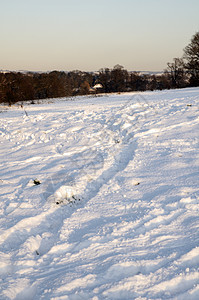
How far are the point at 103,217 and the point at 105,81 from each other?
127 feet

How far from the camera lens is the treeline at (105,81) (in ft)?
87.0

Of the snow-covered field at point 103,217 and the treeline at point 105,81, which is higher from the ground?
the treeline at point 105,81

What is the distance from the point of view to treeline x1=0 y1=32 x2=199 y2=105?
87.0 feet

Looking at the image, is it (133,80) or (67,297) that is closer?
(67,297)

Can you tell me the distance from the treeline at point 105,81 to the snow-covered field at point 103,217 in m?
17.3

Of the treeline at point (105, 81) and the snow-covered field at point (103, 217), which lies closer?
the snow-covered field at point (103, 217)

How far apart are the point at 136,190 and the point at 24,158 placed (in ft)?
9.45

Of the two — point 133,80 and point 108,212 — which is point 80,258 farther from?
point 133,80

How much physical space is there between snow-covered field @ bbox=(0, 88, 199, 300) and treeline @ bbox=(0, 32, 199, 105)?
17297 millimetres

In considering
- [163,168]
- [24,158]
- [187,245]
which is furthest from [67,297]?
[24,158]

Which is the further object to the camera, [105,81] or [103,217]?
[105,81]

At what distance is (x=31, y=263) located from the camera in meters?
2.33

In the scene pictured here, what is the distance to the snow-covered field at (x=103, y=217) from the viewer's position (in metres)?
1.99

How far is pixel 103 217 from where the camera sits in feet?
9.70
